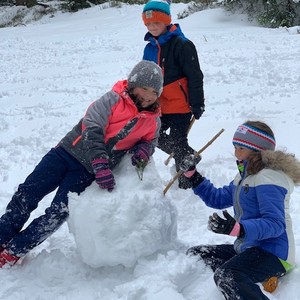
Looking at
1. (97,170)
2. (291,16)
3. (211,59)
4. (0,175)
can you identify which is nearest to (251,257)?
(97,170)

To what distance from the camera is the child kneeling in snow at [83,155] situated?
114 inches

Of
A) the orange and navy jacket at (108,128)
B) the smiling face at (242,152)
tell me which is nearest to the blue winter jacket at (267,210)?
the smiling face at (242,152)

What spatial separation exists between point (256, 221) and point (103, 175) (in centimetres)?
96

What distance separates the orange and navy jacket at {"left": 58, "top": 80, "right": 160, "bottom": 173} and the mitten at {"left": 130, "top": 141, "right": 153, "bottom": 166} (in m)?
0.06

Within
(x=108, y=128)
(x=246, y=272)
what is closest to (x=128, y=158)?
(x=108, y=128)

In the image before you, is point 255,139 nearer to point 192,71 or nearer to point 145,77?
point 145,77

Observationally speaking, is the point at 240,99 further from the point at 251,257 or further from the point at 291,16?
the point at 291,16

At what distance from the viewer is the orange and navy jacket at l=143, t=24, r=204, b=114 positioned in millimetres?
3758

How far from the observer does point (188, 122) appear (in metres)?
4.09

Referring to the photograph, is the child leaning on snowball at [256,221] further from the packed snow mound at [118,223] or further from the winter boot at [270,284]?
the packed snow mound at [118,223]

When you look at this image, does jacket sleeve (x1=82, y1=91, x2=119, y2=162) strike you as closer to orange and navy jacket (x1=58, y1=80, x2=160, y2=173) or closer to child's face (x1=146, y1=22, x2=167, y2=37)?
orange and navy jacket (x1=58, y1=80, x2=160, y2=173)

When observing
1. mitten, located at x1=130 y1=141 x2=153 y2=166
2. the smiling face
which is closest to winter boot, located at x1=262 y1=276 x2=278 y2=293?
the smiling face

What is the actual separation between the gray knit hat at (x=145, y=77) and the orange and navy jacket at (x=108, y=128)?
90 mm

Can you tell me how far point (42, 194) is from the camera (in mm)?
3014
